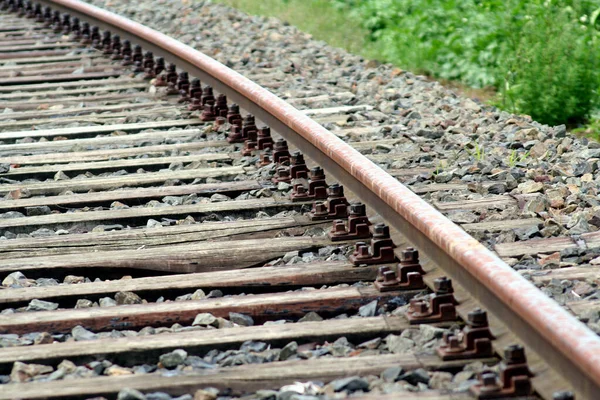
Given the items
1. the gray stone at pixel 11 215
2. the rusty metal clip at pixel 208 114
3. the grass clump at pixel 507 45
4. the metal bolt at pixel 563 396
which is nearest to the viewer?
the metal bolt at pixel 563 396

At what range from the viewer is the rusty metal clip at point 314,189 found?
428 cm

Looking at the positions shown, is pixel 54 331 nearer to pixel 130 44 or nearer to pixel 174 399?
pixel 174 399

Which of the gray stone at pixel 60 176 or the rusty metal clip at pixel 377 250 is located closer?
the rusty metal clip at pixel 377 250

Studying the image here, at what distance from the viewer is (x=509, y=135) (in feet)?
17.7

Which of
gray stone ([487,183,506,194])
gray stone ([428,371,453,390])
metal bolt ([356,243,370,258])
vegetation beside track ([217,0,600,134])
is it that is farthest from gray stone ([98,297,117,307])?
vegetation beside track ([217,0,600,134])

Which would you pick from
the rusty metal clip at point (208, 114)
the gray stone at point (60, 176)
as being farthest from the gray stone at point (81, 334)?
the rusty metal clip at point (208, 114)

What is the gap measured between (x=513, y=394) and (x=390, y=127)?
131 inches

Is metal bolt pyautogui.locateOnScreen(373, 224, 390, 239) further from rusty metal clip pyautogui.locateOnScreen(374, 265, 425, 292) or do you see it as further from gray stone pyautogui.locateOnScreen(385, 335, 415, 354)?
gray stone pyautogui.locateOnScreen(385, 335, 415, 354)

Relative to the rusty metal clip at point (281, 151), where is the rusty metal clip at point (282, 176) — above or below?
below

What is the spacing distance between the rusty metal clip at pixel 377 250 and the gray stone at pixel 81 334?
0.97 meters

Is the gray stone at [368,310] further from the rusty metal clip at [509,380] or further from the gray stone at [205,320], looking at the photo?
the rusty metal clip at [509,380]

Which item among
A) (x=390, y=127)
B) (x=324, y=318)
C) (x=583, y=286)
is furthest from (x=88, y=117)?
(x=583, y=286)

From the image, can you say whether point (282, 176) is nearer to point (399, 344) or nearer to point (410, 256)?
point (410, 256)

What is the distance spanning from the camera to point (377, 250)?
11.4 feet
